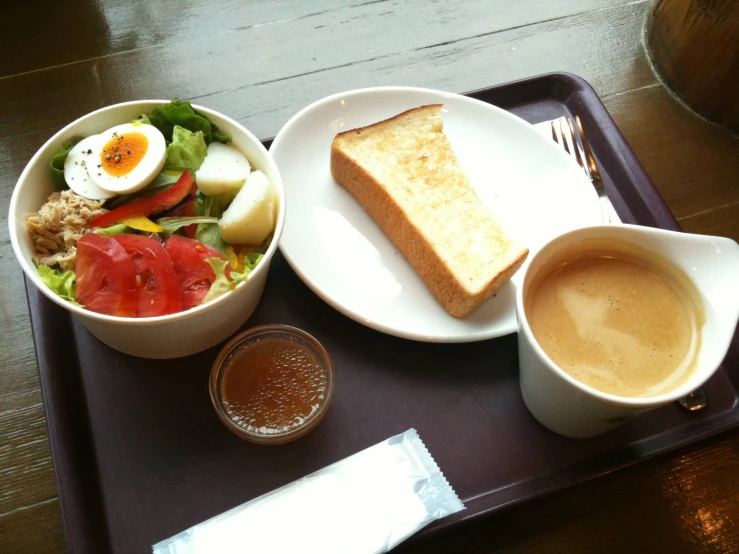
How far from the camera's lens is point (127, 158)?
1.30m

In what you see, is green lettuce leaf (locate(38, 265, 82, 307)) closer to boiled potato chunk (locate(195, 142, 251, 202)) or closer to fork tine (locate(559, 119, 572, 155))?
boiled potato chunk (locate(195, 142, 251, 202))

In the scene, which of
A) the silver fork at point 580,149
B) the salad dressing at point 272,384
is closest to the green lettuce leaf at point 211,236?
the salad dressing at point 272,384

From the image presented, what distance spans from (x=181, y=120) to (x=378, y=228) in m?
0.50

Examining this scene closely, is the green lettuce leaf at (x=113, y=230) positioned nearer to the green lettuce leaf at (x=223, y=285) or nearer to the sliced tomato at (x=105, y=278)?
the sliced tomato at (x=105, y=278)

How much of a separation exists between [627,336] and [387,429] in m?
0.48

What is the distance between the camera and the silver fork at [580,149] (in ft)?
4.93

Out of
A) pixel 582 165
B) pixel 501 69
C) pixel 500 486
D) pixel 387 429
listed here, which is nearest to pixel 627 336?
pixel 500 486

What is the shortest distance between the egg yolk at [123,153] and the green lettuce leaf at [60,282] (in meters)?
0.25

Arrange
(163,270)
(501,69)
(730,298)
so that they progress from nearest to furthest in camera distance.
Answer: (730,298)
(163,270)
(501,69)

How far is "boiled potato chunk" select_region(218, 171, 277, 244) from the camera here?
1221 mm

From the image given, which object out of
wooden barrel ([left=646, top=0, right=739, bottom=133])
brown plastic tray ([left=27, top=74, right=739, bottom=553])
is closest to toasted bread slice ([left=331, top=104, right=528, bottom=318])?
brown plastic tray ([left=27, top=74, right=739, bottom=553])

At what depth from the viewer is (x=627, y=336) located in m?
1.13

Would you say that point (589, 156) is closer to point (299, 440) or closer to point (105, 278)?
point (299, 440)

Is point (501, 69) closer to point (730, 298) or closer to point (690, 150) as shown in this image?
point (690, 150)
